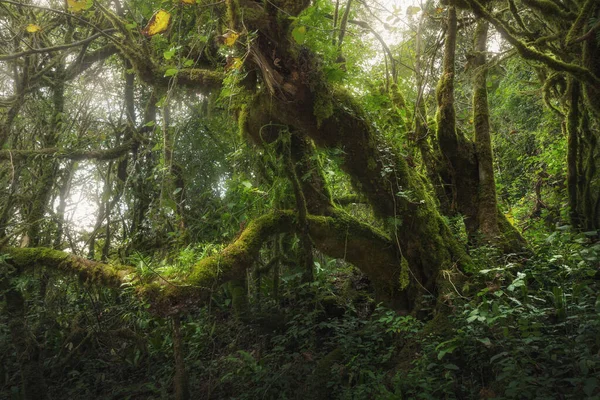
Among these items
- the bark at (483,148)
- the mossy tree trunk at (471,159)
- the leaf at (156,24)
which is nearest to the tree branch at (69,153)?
the leaf at (156,24)

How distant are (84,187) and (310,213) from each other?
431 cm

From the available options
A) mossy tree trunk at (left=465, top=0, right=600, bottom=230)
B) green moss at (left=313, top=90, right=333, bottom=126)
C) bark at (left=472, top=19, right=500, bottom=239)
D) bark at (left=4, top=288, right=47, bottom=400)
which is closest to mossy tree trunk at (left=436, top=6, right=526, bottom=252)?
bark at (left=472, top=19, right=500, bottom=239)

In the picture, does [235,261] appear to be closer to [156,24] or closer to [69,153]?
[156,24]

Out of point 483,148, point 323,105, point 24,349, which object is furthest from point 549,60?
point 24,349

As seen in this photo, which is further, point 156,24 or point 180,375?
point 180,375

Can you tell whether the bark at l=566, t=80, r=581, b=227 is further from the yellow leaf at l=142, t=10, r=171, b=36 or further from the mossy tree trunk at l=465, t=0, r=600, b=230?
the yellow leaf at l=142, t=10, r=171, b=36

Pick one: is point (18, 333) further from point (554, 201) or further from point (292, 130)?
point (554, 201)

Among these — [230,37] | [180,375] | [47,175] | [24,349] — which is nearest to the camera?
[230,37]

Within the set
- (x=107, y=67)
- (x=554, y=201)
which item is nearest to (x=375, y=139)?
(x=554, y=201)

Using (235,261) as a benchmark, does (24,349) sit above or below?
below

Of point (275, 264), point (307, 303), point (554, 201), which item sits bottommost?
point (307, 303)

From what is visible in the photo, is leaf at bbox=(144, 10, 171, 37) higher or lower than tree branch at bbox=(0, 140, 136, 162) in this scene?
higher

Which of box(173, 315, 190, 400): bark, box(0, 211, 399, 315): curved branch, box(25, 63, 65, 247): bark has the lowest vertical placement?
box(173, 315, 190, 400): bark

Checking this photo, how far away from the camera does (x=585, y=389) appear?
2121 mm
